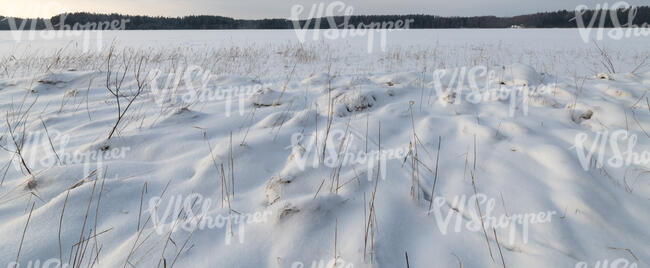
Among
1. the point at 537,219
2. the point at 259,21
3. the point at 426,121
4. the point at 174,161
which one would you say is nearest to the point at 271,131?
the point at 174,161

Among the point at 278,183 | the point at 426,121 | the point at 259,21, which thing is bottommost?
the point at 278,183

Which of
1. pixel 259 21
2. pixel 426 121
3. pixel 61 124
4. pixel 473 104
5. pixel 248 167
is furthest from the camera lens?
pixel 259 21

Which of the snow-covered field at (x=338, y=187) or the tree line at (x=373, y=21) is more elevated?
the tree line at (x=373, y=21)

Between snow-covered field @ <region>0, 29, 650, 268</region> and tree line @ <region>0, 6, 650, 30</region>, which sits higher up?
tree line @ <region>0, 6, 650, 30</region>

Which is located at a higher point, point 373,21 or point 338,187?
point 373,21

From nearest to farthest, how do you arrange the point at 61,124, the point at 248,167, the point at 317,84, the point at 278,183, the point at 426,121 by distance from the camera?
the point at 278,183, the point at 248,167, the point at 426,121, the point at 61,124, the point at 317,84

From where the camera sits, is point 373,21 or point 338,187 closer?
point 338,187

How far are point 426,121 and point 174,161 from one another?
156 cm

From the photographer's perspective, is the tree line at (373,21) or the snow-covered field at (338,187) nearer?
the snow-covered field at (338,187)

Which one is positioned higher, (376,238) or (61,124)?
(61,124)

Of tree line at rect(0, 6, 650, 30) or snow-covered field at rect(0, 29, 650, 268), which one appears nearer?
snow-covered field at rect(0, 29, 650, 268)

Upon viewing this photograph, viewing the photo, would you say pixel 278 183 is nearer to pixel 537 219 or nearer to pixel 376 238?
pixel 376 238

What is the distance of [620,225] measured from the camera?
1154 millimetres

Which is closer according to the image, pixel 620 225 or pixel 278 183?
pixel 620 225
